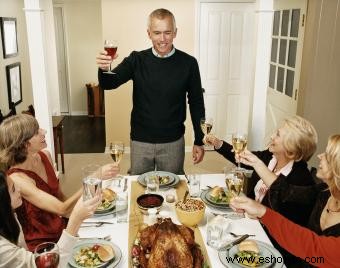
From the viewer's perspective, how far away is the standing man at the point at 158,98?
8.49 feet

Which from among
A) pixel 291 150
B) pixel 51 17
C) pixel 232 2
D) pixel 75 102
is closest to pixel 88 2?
pixel 51 17

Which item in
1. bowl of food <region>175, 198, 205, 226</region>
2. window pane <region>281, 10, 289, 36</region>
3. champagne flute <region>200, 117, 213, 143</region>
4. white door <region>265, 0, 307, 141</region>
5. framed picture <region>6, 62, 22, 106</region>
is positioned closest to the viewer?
bowl of food <region>175, 198, 205, 226</region>

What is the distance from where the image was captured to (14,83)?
16.9 ft

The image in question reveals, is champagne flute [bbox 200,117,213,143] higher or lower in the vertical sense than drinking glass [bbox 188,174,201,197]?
higher

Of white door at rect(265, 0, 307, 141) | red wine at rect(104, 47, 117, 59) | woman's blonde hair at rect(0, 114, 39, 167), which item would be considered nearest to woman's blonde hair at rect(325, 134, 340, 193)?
red wine at rect(104, 47, 117, 59)

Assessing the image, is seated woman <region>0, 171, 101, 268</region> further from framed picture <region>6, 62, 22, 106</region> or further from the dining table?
framed picture <region>6, 62, 22, 106</region>

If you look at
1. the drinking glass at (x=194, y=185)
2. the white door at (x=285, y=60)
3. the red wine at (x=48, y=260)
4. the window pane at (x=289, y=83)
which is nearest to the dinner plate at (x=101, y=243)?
the red wine at (x=48, y=260)

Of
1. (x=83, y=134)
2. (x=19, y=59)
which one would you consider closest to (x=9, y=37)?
(x=19, y=59)

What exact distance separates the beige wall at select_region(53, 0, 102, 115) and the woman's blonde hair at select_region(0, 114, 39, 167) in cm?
567

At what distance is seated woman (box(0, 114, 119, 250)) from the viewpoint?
177 cm

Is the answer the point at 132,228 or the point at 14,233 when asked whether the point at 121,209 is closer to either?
the point at 132,228

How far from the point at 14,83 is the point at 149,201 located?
3987 mm

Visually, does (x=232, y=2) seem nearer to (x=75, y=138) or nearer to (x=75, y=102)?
(x=75, y=138)

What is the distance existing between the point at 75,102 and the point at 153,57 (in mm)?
5310
